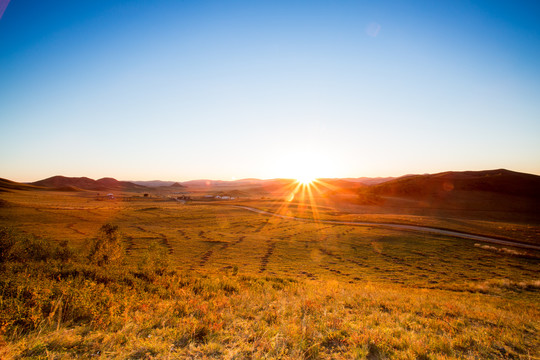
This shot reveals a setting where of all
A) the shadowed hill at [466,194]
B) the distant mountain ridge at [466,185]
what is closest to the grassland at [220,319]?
the shadowed hill at [466,194]

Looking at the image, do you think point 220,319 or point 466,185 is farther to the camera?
point 466,185

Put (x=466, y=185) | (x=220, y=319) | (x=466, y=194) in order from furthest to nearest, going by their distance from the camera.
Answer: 1. (x=466, y=185)
2. (x=466, y=194)
3. (x=220, y=319)

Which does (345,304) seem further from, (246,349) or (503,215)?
(503,215)

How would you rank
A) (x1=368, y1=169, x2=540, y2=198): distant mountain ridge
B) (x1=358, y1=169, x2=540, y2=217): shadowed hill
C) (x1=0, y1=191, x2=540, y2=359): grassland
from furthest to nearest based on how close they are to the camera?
(x1=368, y1=169, x2=540, y2=198): distant mountain ridge → (x1=358, y1=169, x2=540, y2=217): shadowed hill → (x1=0, y1=191, x2=540, y2=359): grassland

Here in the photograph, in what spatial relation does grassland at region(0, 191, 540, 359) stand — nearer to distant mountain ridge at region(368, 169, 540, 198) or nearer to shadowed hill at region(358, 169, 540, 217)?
shadowed hill at region(358, 169, 540, 217)

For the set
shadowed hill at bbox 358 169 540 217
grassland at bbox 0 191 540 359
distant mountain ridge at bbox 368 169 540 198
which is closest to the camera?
grassland at bbox 0 191 540 359

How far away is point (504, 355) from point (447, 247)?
44.4 metres

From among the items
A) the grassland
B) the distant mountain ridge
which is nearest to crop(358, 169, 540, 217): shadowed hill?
the distant mountain ridge

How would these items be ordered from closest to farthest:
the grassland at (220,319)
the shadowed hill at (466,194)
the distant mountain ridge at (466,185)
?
the grassland at (220,319), the shadowed hill at (466,194), the distant mountain ridge at (466,185)

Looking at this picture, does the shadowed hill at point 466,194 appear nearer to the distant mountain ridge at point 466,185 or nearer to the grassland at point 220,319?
the distant mountain ridge at point 466,185

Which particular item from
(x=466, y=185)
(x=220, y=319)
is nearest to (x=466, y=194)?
(x=466, y=185)

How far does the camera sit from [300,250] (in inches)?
1683

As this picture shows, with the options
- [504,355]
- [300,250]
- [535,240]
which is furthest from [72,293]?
[535,240]

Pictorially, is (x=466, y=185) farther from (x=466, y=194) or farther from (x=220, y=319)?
(x=220, y=319)
